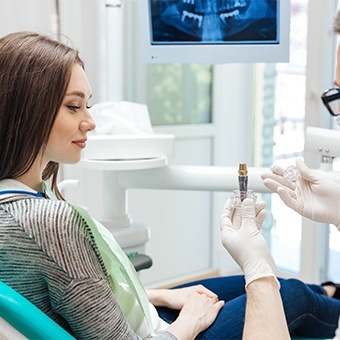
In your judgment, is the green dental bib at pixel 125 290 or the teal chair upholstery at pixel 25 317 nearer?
the teal chair upholstery at pixel 25 317

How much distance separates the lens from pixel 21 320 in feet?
3.24

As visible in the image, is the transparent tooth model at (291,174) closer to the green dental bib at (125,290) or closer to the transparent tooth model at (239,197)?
the transparent tooth model at (239,197)

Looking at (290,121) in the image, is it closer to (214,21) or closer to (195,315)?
(214,21)

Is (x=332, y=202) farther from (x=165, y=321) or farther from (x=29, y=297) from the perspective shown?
(x=29, y=297)

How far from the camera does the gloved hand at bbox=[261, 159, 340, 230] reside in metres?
1.36

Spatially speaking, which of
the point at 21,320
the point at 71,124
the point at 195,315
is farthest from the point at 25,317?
the point at 195,315

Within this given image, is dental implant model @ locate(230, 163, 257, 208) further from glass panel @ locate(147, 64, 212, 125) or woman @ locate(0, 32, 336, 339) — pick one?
glass panel @ locate(147, 64, 212, 125)

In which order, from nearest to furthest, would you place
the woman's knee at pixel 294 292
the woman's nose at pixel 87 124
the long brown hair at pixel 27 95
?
the long brown hair at pixel 27 95, the woman's nose at pixel 87 124, the woman's knee at pixel 294 292

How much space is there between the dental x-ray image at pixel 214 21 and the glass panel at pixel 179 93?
1.20 metres

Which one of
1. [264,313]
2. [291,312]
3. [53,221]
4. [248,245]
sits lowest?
[291,312]

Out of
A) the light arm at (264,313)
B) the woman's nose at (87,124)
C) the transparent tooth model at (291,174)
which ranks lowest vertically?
the light arm at (264,313)

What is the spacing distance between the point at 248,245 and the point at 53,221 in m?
0.42

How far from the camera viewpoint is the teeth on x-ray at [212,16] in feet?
5.89

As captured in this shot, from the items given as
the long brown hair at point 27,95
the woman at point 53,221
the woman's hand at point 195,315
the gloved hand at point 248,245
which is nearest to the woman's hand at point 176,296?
the woman's hand at point 195,315
